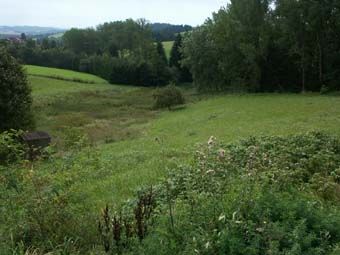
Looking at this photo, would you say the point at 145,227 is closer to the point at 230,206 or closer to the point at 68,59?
the point at 230,206

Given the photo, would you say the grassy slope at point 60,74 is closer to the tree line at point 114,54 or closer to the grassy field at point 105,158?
the tree line at point 114,54

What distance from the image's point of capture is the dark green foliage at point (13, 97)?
23328mm

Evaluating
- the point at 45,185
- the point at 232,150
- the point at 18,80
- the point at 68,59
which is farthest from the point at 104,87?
the point at 45,185

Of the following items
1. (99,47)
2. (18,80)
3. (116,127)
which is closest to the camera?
(18,80)

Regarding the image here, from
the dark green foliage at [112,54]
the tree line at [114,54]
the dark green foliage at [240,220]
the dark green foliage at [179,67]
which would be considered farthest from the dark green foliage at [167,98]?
the dark green foliage at [240,220]

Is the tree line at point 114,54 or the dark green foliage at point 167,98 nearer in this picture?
the dark green foliage at point 167,98

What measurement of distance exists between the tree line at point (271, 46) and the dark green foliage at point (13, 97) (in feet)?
83.3

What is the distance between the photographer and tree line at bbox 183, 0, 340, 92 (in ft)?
137

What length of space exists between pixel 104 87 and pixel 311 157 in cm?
5966

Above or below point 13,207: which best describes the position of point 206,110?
below

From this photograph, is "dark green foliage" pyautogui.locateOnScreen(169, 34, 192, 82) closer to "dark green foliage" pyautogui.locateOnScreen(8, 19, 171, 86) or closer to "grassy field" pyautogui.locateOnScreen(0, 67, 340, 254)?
"dark green foliage" pyautogui.locateOnScreen(8, 19, 171, 86)

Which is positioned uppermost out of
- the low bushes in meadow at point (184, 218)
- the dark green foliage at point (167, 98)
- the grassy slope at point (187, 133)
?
the low bushes in meadow at point (184, 218)

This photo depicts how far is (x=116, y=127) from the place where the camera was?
31.9 m

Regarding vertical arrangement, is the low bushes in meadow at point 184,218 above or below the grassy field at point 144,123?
above
